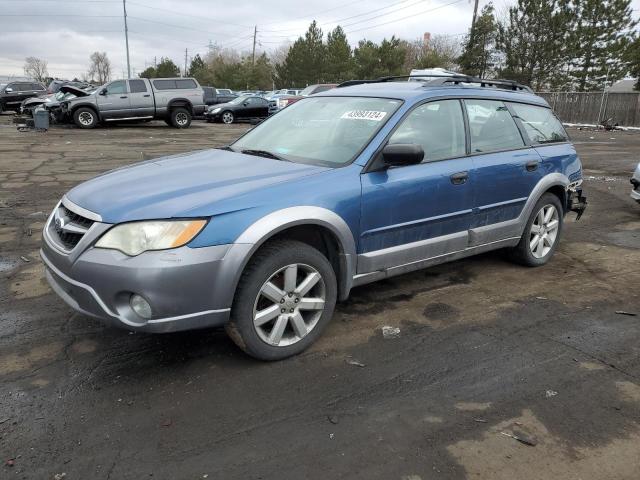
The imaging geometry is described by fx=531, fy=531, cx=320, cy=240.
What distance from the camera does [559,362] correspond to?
3.41m

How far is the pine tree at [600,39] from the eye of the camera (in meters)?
34.5

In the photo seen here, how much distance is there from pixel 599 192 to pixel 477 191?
649 centimetres

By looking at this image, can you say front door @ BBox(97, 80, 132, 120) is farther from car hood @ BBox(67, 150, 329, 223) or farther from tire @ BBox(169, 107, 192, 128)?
car hood @ BBox(67, 150, 329, 223)

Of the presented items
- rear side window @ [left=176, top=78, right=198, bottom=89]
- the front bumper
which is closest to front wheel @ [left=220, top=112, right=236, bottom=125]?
rear side window @ [left=176, top=78, right=198, bottom=89]

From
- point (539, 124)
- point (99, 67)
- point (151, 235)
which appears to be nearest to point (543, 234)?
point (539, 124)

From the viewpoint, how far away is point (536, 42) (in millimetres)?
36312

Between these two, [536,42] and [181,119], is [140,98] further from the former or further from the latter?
[536,42]

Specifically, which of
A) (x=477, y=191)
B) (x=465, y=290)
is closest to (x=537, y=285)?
(x=465, y=290)

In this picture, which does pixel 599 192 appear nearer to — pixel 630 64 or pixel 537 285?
pixel 537 285

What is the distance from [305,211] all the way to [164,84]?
2003 centimetres

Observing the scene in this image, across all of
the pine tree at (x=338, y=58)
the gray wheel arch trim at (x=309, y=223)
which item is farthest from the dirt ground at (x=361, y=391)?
the pine tree at (x=338, y=58)

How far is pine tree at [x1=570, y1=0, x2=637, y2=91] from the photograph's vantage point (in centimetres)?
3447

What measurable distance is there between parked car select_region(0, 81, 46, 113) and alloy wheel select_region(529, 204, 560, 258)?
2951 centimetres

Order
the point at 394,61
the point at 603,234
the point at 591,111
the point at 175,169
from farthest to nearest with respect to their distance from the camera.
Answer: the point at 394,61 → the point at 591,111 → the point at 603,234 → the point at 175,169
